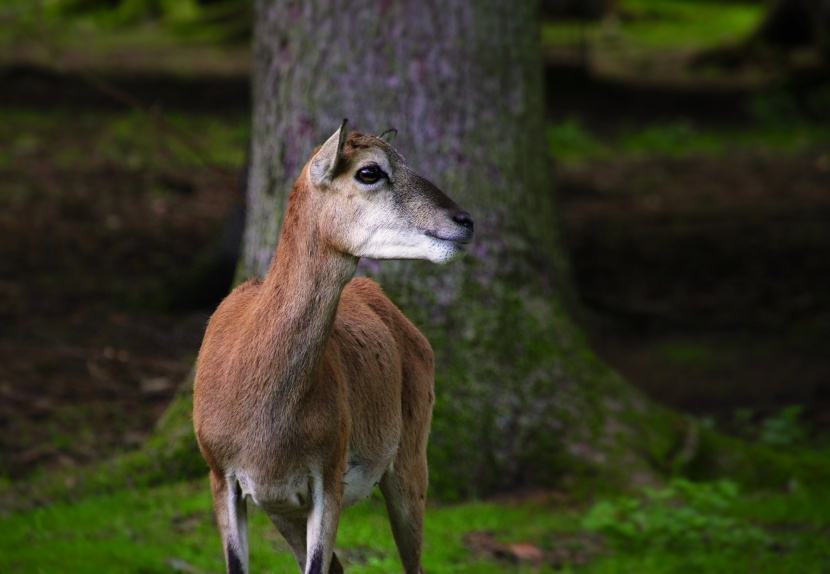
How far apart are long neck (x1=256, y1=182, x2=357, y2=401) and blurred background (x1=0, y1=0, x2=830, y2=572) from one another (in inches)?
38.8

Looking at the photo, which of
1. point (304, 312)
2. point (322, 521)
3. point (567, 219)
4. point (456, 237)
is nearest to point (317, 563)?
point (322, 521)

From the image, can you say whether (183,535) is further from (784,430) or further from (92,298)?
(92,298)

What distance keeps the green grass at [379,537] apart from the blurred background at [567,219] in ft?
3.82

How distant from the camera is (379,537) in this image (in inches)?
214

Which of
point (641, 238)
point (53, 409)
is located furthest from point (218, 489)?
point (641, 238)

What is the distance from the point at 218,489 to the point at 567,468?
9.77ft

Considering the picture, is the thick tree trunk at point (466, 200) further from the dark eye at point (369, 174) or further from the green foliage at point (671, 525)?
the dark eye at point (369, 174)

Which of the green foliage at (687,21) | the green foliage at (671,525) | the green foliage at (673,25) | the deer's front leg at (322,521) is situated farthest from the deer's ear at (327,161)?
the green foliage at (687,21)

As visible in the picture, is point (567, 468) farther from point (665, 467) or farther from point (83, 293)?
point (83, 293)

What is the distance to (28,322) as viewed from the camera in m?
8.91

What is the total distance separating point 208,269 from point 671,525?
4766 millimetres

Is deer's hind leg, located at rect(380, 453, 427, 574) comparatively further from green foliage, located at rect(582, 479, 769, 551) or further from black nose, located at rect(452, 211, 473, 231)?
green foliage, located at rect(582, 479, 769, 551)

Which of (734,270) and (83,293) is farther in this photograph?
(734,270)

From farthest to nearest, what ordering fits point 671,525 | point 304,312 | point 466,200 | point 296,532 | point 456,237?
point 466,200, point 671,525, point 296,532, point 304,312, point 456,237
